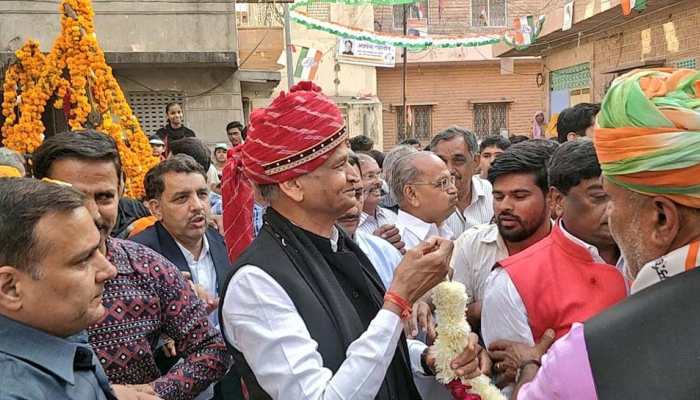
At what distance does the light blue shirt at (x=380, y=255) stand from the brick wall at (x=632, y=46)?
9.65 metres

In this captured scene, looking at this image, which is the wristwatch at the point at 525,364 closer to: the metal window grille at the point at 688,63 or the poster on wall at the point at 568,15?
the metal window grille at the point at 688,63

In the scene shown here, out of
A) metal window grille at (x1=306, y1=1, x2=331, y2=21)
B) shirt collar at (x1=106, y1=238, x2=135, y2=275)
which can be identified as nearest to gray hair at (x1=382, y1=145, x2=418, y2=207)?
shirt collar at (x1=106, y1=238, x2=135, y2=275)

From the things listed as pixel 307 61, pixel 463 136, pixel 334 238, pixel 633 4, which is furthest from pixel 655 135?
pixel 307 61

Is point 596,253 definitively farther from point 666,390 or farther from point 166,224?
point 166,224

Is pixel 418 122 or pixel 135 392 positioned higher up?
pixel 418 122

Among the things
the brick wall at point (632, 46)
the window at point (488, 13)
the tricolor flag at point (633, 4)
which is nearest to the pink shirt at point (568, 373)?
the tricolor flag at point (633, 4)

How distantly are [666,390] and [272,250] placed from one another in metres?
1.21

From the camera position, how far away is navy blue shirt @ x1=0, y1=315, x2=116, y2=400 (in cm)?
152

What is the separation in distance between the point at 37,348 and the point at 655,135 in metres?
1.54

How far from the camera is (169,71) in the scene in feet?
36.8

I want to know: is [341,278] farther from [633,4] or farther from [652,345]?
[633,4]

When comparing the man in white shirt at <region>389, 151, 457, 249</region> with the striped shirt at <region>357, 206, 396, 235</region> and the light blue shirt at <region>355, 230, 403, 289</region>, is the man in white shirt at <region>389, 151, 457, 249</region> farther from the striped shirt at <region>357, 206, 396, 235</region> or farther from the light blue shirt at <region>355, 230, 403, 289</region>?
the light blue shirt at <region>355, 230, 403, 289</region>

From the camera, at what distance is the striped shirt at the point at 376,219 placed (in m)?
4.88

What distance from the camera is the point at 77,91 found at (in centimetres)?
618
